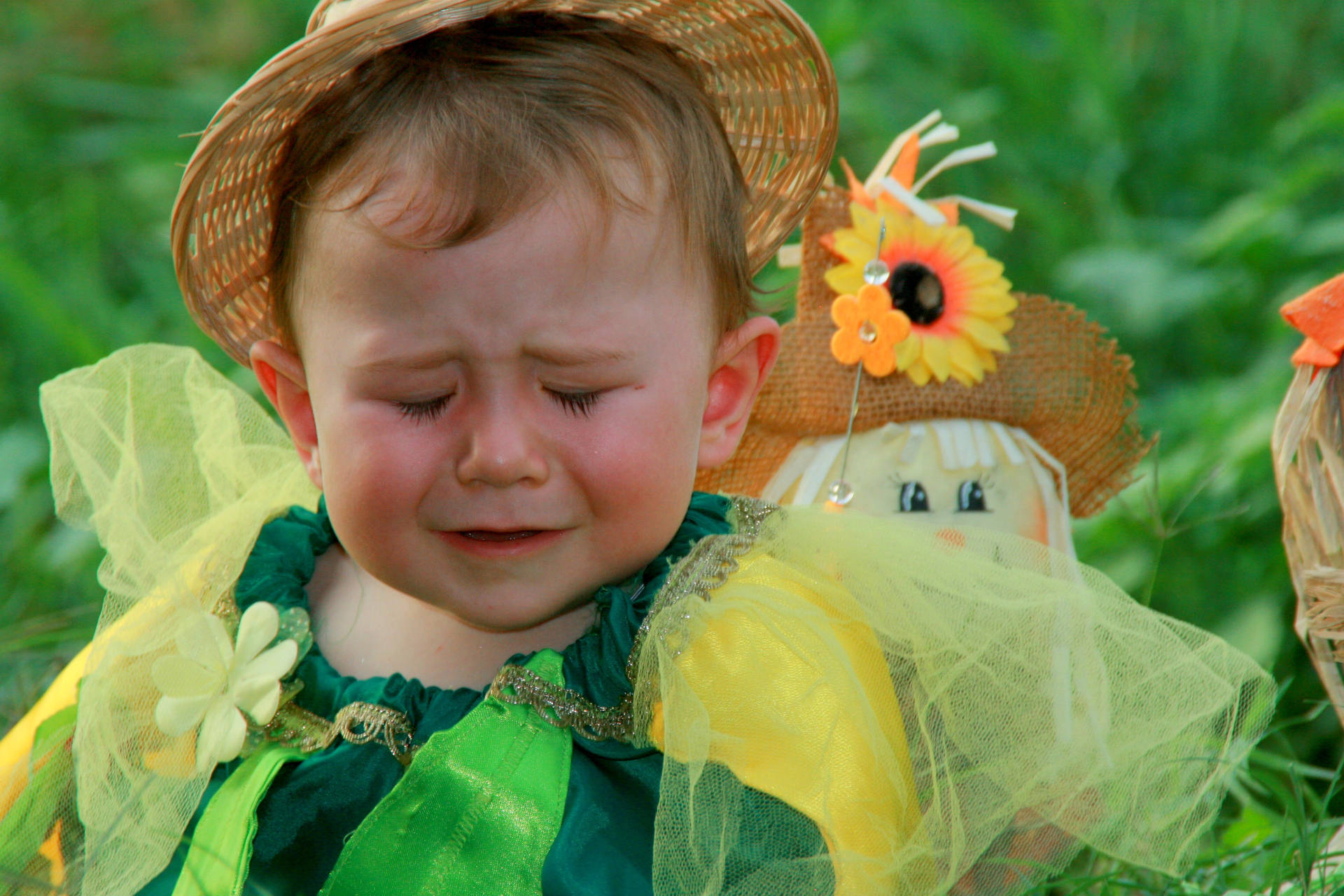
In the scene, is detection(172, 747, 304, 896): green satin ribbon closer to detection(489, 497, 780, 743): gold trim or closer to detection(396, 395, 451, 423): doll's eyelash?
detection(489, 497, 780, 743): gold trim

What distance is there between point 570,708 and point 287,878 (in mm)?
323

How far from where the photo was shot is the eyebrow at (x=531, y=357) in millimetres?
1109

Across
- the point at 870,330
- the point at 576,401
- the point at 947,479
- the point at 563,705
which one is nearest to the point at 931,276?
the point at 870,330

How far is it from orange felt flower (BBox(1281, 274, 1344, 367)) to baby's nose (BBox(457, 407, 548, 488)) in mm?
752

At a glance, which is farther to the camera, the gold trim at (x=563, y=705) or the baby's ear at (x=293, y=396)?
the baby's ear at (x=293, y=396)

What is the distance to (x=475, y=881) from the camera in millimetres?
1116

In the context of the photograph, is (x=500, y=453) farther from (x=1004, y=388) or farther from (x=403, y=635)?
(x=1004, y=388)

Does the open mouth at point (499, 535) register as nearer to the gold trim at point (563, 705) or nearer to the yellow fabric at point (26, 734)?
the gold trim at point (563, 705)

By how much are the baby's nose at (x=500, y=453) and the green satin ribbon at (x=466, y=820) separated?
0.22m

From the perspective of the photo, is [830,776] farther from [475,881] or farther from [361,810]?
[361,810]

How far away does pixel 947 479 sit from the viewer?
1.54 m

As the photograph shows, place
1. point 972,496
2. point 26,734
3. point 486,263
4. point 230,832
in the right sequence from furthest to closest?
point 972,496
point 26,734
point 230,832
point 486,263

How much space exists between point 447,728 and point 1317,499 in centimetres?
86

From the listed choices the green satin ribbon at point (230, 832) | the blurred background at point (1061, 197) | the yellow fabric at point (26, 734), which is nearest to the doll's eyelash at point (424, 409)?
the green satin ribbon at point (230, 832)
